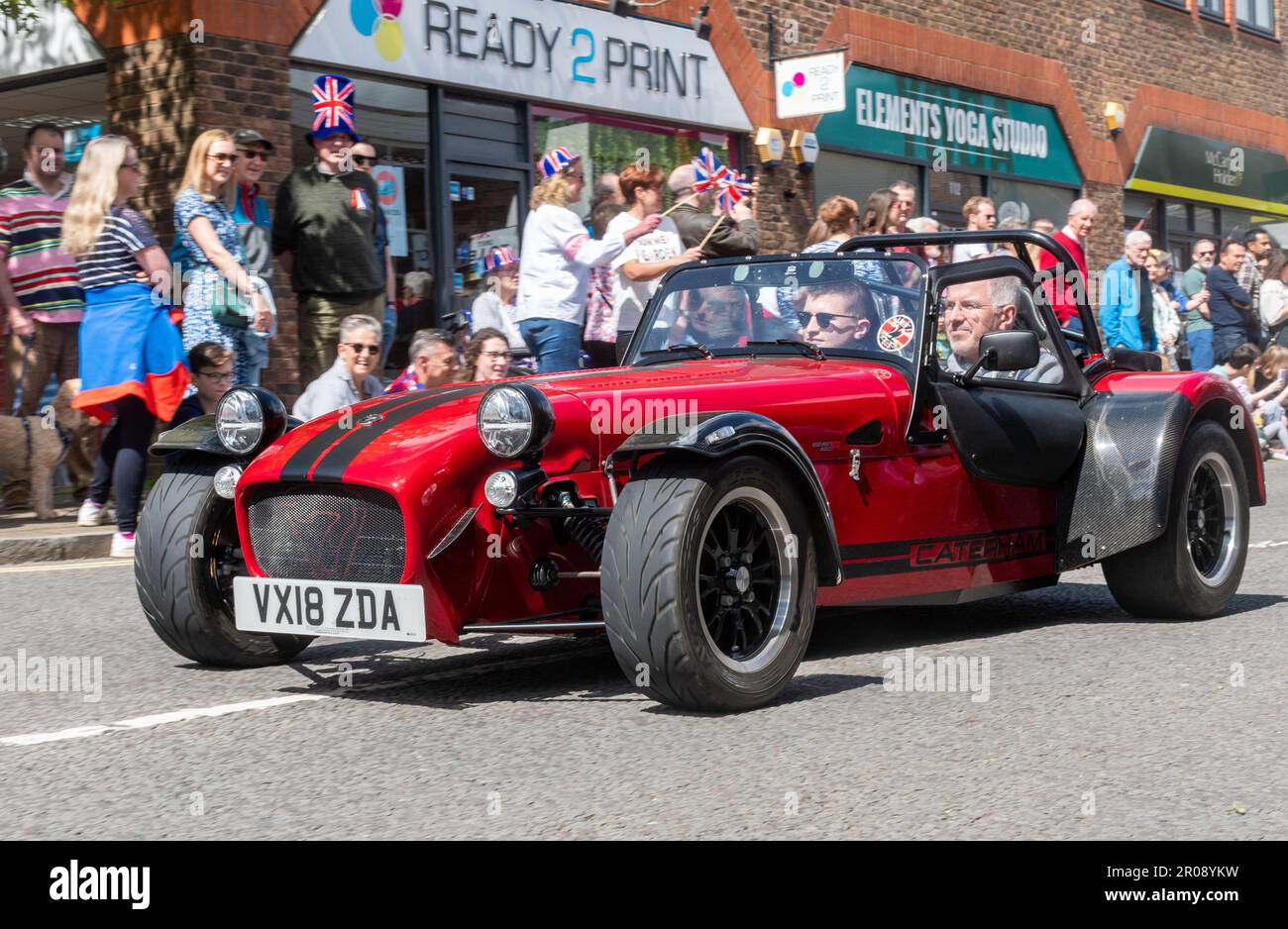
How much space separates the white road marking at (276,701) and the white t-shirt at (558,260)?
14.1 ft

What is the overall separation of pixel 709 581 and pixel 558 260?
5539 mm

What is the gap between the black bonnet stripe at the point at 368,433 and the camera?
16.4 ft

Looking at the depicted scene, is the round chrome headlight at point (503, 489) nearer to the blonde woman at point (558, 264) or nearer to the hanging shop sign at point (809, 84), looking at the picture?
the blonde woman at point (558, 264)

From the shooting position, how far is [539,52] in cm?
1467

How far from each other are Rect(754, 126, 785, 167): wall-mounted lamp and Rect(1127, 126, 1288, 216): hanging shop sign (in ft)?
31.7

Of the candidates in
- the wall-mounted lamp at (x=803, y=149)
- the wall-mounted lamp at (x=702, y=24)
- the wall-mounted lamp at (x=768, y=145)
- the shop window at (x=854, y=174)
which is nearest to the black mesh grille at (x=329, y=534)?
the wall-mounted lamp at (x=702, y=24)

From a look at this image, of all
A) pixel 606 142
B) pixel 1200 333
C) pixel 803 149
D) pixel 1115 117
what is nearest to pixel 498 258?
pixel 606 142

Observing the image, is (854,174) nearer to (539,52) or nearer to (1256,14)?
(539,52)

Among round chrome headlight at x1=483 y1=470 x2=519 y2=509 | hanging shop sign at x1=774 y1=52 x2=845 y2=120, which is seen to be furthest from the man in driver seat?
hanging shop sign at x1=774 y1=52 x2=845 y2=120

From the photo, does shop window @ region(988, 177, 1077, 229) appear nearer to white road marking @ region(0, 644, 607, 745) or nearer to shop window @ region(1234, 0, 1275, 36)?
shop window @ region(1234, 0, 1275, 36)

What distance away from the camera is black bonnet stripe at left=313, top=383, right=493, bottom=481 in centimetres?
500
